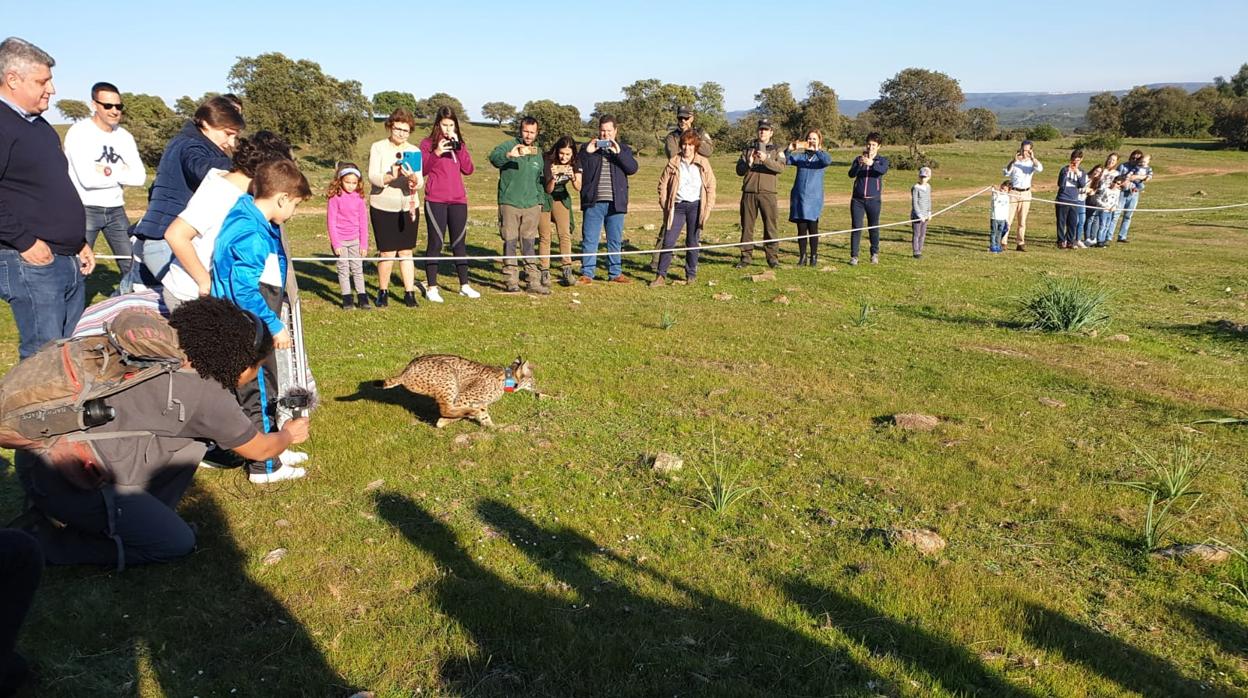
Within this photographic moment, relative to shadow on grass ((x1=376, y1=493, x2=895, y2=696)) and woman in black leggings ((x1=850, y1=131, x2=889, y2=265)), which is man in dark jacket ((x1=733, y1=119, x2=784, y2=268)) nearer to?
woman in black leggings ((x1=850, y1=131, x2=889, y2=265))

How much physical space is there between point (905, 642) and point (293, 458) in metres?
4.38

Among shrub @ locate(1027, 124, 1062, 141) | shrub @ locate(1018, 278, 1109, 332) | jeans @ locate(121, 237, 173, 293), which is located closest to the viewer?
jeans @ locate(121, 237, 173, 293)

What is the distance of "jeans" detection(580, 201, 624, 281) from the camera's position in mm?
12469

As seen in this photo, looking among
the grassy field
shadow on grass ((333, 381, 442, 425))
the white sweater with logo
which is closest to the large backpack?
the grassy field

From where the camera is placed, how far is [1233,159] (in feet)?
137

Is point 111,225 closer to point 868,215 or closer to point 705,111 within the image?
point 868,215

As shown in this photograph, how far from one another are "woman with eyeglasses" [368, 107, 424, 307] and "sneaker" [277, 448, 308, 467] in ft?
16.4

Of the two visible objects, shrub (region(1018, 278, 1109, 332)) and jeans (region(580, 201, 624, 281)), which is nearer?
shrub (region(1018, 278, 1109, 332))

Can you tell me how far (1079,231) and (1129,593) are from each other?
17.4 meters

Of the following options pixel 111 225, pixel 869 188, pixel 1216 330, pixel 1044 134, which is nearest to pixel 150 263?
pixel 111 225

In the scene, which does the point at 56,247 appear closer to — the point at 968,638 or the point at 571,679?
the point at 571,679

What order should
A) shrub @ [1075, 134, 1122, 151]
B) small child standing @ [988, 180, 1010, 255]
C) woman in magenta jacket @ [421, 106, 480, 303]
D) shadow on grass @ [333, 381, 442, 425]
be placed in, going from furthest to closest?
1. shrub @ [1075, 134, 1122, 151]
2. small child standing @ [988, 180, 1010, 255]
3. woman in magenta jacket @ [421, 106, 480, 303]
4. shadow on grass @ [333, 381, 442, 425]

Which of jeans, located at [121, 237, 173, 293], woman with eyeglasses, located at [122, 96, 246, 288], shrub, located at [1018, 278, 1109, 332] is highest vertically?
woman with eyeglasses, located at [122, 96, 246, 288]

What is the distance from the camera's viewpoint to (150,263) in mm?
5469
